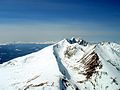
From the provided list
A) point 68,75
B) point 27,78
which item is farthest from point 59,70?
point 27,78

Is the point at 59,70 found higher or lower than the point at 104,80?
higher

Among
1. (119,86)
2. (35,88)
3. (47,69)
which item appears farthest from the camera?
(47,69)

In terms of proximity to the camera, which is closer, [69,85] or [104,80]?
[69,85]

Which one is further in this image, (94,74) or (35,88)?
(94,74)

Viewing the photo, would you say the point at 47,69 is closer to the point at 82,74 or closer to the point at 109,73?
the point at 82,74

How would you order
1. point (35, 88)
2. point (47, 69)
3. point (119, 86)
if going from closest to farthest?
point (35, 88)
point (119, 86)
point (47, 69)

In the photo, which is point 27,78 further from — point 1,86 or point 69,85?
point 69,85

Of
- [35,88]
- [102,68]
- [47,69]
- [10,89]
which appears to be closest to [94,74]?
[102,68]

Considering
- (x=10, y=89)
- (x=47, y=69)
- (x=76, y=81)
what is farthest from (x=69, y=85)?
(x=10, y=89)

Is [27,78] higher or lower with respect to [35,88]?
higher
